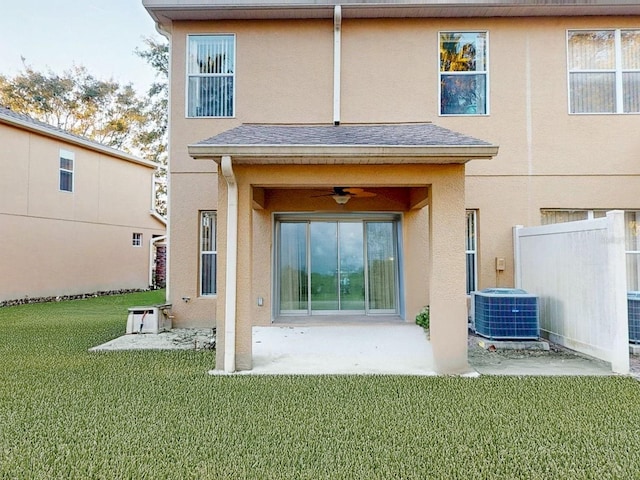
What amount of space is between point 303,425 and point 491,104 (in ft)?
28.2

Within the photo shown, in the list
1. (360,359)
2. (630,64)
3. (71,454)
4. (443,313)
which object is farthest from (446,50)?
(71,454)

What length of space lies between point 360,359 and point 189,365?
2.80 m

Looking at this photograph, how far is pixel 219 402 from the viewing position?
510 cm

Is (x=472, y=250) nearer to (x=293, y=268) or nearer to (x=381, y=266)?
(x=381, y=266)

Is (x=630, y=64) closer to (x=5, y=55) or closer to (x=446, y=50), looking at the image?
(x=446, y=50)

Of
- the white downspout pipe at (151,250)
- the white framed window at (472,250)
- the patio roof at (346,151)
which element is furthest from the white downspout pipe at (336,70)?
the white downspout pipe at (151,250)

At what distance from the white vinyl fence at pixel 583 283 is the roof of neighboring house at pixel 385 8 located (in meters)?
5.09

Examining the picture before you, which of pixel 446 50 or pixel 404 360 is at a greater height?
pixel 446 50

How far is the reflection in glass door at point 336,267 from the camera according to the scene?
10.2 metres

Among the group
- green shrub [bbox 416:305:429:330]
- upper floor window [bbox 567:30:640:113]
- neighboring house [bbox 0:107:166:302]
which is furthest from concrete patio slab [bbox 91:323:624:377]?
neighboring house [bbox 0:107:166:302]

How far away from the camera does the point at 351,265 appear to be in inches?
405

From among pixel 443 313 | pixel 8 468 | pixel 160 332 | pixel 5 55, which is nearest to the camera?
pixel 8 468

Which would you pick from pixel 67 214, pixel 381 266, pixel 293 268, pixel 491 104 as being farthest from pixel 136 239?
pixel 491 104

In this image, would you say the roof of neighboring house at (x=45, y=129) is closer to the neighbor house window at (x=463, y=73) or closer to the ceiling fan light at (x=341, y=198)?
the ceiling fan light at (x=341, y=198)
